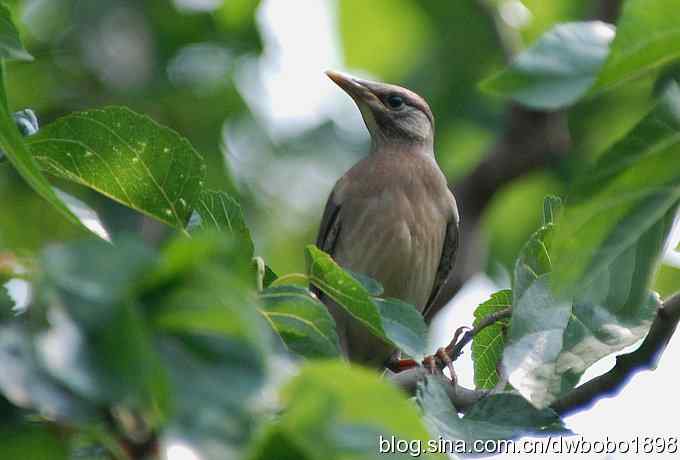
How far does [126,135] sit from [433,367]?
4.30 feet

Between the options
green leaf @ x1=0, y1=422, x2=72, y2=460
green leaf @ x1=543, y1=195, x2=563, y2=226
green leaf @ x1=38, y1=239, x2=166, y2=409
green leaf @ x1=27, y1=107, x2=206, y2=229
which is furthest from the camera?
green leaf @ x1=543, y1=195, x2=563, y2=226

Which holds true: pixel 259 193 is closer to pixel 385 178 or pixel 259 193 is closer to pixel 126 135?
pixel 385 178

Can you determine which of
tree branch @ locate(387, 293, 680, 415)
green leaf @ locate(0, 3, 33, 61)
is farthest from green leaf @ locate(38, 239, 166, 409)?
tree branch @ locate(387, 293, 680, 415)

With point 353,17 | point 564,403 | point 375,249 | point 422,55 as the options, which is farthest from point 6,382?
point 422,55

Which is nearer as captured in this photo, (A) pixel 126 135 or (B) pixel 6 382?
(B) pixel 6 382

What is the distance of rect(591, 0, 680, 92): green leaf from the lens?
1833 mm

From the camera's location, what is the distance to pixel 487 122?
8758 mm

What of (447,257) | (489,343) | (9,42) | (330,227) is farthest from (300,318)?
(447,257)

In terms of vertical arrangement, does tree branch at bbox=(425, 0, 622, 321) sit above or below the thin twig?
below

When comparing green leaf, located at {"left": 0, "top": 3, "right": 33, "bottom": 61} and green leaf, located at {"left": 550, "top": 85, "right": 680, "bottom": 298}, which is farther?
green leaf, located at {"left": 0, "top": 3, "right": 33, "bottom": 61}

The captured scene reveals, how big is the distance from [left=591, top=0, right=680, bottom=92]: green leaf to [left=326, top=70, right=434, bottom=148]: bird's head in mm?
4449

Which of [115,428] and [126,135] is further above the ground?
[115,428]

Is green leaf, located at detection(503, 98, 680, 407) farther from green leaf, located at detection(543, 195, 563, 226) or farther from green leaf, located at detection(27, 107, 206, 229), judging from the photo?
green leaf, located at detection(27, 107, 206, 229)

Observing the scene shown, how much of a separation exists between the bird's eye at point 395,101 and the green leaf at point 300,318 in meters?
4.05
